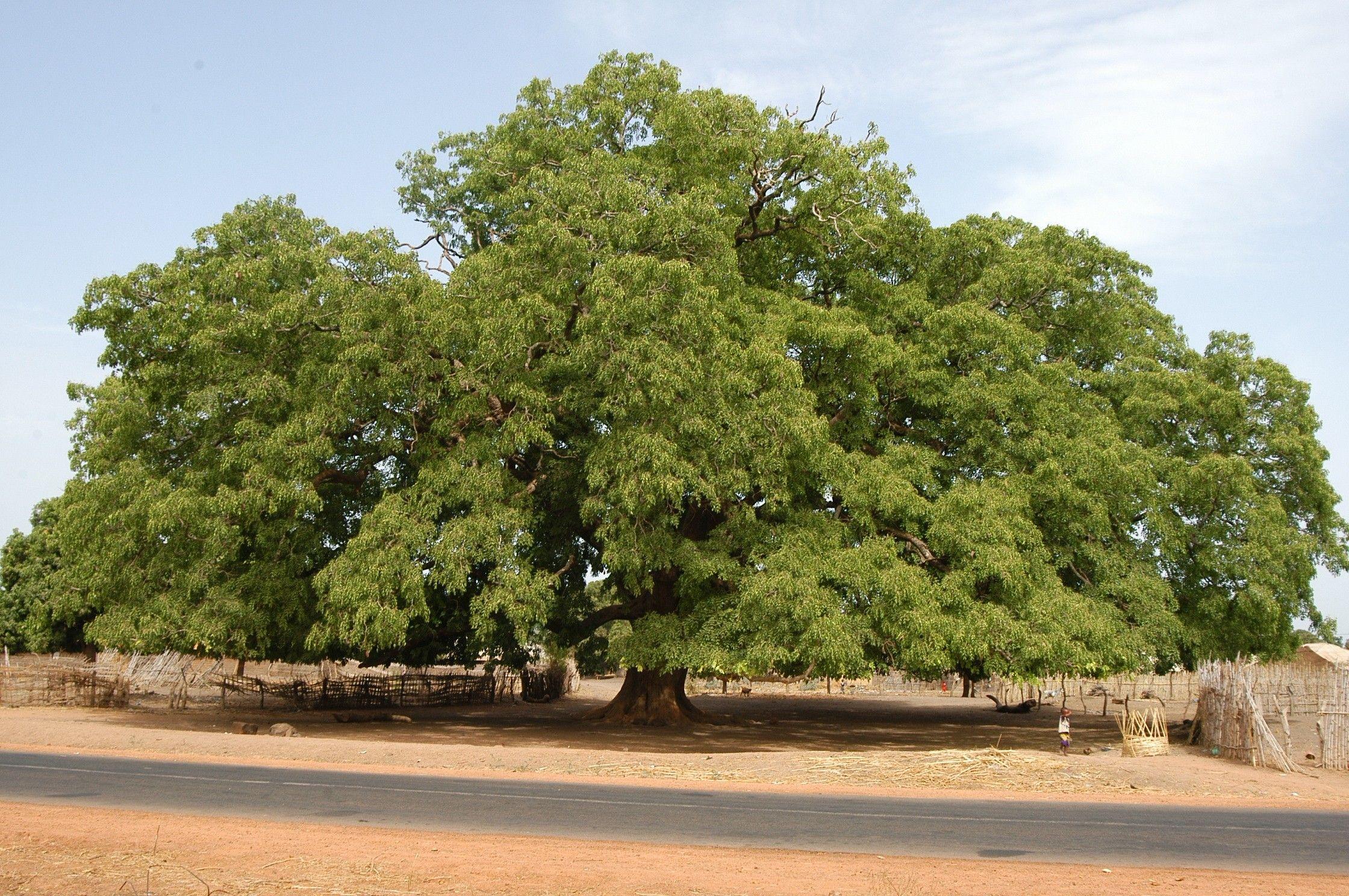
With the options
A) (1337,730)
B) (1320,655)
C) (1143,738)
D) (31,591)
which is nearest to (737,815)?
(1143,738)

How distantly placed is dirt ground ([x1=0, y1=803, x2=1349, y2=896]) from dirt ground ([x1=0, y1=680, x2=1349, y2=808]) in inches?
255

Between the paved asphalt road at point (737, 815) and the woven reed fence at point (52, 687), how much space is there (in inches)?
686

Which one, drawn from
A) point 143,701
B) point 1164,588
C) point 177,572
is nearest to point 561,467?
point 177,572

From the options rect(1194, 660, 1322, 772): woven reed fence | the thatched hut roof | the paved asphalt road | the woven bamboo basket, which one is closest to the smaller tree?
the paved asphalt road

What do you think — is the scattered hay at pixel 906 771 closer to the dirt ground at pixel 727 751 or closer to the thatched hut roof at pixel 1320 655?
the dirt ground at pixel 727 751

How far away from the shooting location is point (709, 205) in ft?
68.1

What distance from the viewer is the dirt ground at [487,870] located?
812cm

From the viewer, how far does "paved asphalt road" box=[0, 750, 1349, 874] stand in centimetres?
1052

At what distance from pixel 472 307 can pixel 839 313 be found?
26.1 feet

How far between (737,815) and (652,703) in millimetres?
15889

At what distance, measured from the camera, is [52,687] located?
31.5 meters

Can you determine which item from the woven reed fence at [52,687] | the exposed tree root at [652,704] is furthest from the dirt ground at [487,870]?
the woven reed fence at [52,687]

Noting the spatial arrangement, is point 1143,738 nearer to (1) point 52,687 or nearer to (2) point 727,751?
(2) point 727,751

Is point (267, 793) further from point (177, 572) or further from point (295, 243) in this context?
point (295, 243)
